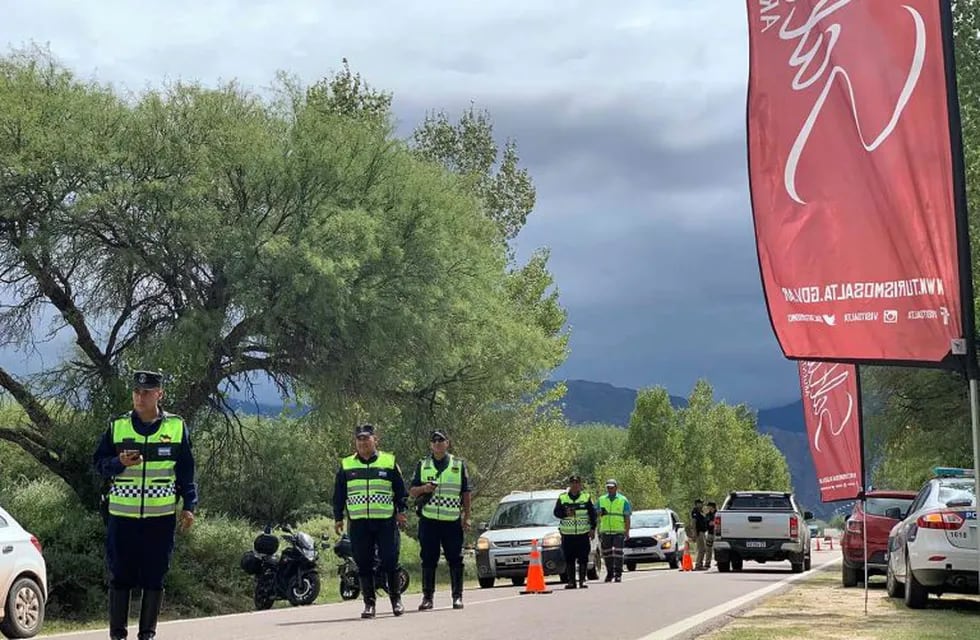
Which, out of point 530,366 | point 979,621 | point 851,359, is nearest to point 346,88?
point 530,366

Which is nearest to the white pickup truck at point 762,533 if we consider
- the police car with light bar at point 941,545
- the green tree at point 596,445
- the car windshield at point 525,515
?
the car windshield at point 525,515

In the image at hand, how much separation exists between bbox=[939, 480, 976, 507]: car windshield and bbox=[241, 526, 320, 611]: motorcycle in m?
9.44

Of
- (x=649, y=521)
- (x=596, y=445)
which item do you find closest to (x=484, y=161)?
(x=649, y=521)

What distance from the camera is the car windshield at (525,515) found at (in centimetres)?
2666

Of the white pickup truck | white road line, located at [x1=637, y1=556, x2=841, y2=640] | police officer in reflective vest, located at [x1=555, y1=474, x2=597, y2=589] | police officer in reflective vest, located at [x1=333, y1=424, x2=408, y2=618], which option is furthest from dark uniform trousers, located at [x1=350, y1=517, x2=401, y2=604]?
the white pickup truck

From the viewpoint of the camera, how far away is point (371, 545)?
1462 cm

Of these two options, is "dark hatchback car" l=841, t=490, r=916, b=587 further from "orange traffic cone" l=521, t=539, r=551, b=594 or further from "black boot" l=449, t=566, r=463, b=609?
"black boot" l=449, t=566, r=463, b=609

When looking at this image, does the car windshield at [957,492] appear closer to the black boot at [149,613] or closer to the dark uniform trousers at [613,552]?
the black boot at [149,613]

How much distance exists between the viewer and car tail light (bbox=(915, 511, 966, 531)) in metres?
14.7

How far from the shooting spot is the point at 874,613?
1541 cm

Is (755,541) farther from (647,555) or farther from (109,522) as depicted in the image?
(109,522)

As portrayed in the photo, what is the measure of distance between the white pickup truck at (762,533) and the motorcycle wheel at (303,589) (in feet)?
47.0

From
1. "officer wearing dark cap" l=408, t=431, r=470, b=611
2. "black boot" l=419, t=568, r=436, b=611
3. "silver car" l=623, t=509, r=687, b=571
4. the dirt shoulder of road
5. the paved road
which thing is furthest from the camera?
"silver car" l=623, t=509, r=687, b=571

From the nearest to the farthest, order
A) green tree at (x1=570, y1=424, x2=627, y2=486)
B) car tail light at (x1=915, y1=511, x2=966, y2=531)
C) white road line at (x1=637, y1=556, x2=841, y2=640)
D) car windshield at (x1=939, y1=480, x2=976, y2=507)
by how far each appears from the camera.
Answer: white road line at (x1=637, y1=556, x2=841, y2=640) < car tail light at (x1=915, y1=511, x2=966, y2=531) < car windshield at (x1=939, y1=480, x2=976, y2=507) < green tree at (x1=570, y1=424, x2=627, y2=486)
